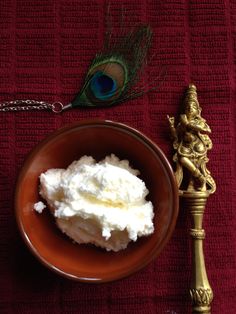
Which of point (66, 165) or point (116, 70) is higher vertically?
point (116, 70)

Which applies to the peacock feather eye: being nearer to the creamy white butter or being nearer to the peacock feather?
the peacock feather

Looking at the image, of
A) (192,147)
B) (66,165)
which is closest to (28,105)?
(66,165)

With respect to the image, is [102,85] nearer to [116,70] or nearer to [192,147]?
[116,70]

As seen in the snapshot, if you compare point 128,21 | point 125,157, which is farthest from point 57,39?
point 125,157

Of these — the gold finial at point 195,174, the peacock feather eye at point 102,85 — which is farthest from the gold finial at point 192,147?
the peacock feather eye at point 102,85

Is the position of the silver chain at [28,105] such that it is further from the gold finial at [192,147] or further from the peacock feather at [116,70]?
the gold finial at [192,147]

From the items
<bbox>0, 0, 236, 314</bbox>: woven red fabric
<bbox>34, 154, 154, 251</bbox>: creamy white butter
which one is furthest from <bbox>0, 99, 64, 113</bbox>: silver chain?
<bbox>34, 154, 154, 251</bbox>: creamy white butter
